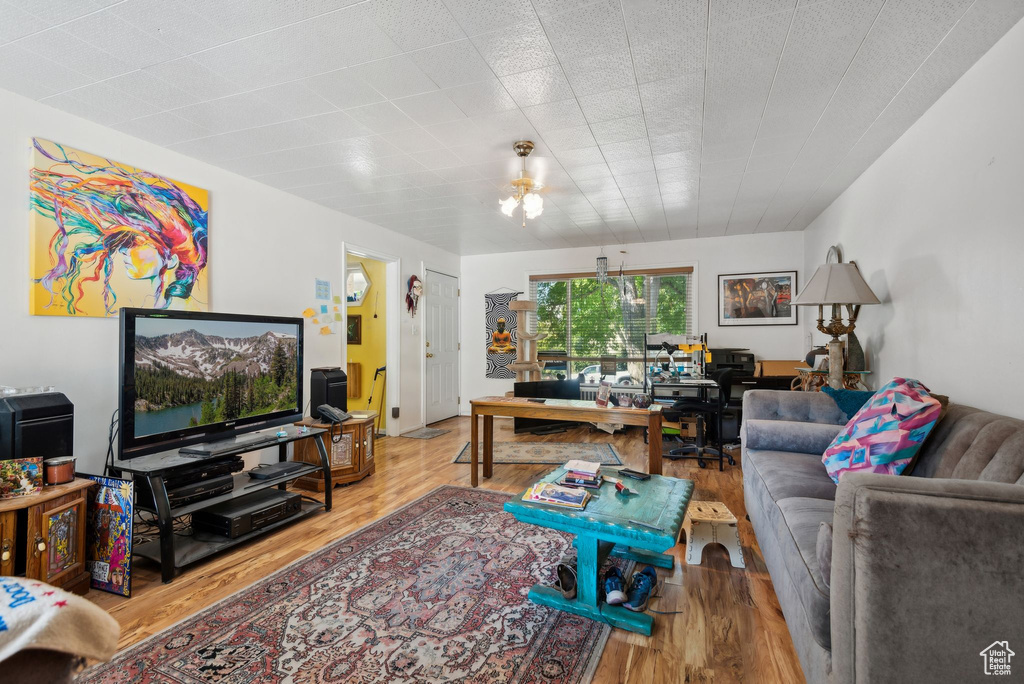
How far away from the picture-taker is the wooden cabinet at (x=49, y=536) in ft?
6.06

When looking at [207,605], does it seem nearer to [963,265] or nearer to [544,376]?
[963,265]

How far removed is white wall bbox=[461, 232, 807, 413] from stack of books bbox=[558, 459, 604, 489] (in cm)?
394

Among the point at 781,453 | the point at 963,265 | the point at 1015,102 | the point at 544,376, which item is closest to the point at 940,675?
the point at 781,453

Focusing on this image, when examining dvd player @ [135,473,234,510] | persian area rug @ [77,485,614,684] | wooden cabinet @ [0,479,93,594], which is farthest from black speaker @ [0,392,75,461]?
persian area rug @ [77,485,614,684]

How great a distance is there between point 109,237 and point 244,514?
1791 mm

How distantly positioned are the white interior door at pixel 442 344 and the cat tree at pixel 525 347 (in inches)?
35.3

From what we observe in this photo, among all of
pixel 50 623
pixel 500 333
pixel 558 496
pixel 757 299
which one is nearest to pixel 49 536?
pixel 50 623

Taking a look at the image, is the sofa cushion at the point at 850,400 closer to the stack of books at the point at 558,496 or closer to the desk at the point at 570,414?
the desk at the point at 570,414

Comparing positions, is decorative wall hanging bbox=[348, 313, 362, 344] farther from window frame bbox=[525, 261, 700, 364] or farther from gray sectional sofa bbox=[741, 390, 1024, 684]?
gray sectional sofa bbox=[741, 390, 1024, 684]

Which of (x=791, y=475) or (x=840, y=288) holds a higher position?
(x=840, y=288)

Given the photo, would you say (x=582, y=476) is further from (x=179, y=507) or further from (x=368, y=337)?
(x=368, y=337)

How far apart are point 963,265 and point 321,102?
129 inches

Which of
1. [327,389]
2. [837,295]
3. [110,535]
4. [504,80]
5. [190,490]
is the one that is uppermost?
[504,80]

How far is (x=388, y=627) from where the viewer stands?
1.83 metres
